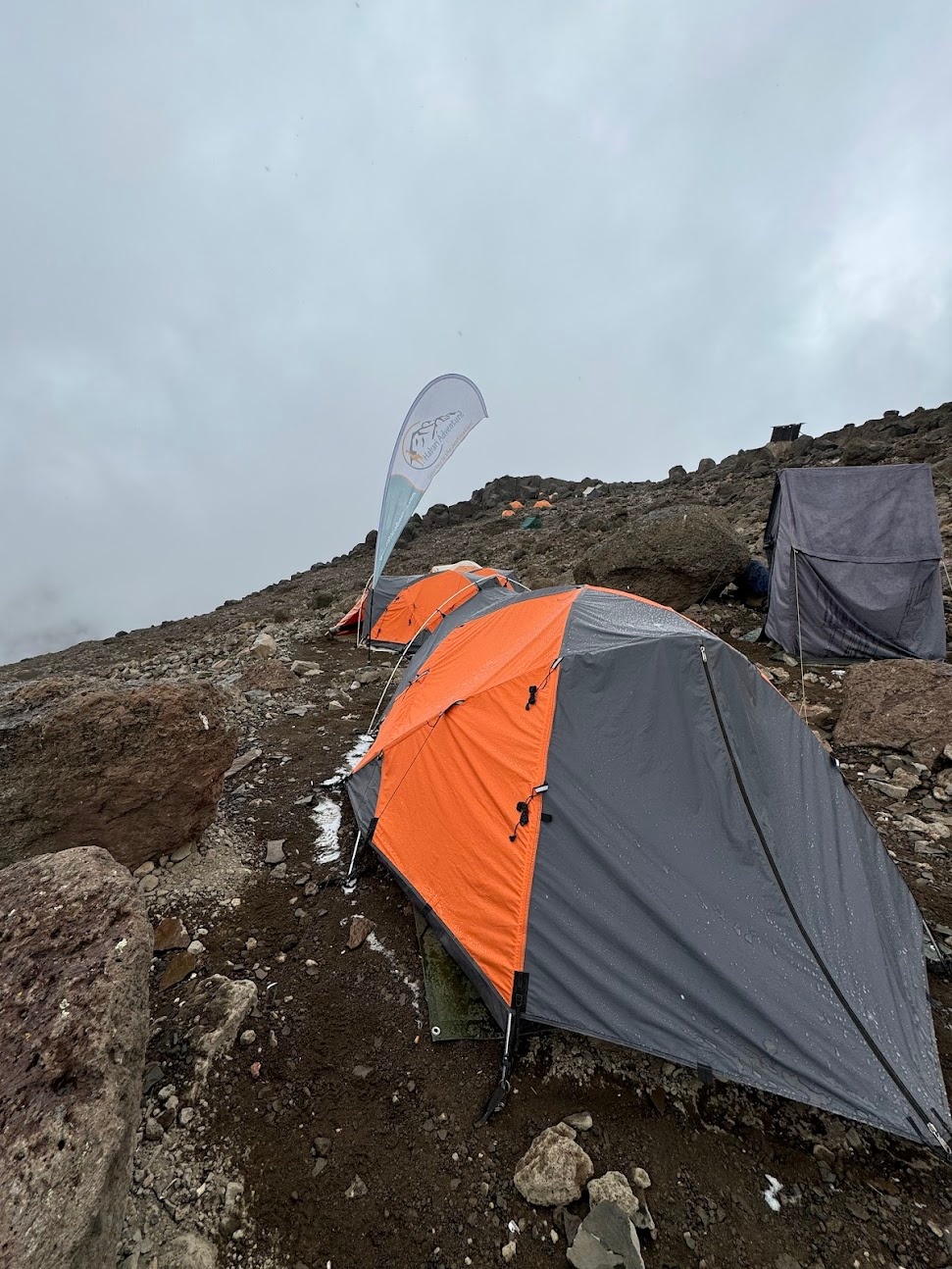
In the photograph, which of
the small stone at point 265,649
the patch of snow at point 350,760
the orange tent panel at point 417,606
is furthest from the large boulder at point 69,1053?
the small stone at point 265,649

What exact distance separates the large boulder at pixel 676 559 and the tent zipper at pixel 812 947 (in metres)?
6.94

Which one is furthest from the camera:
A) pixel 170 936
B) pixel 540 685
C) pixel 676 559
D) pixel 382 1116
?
pixel 676 559

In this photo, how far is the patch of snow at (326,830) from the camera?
4.81m

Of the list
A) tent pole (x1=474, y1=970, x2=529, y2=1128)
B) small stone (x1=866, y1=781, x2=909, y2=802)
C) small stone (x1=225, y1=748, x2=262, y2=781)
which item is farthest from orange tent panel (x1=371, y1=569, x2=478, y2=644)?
tent pole (x1=474, y1=970, x2=529, y2=1128)

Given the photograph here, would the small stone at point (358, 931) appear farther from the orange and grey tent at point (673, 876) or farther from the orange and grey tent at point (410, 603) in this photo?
the orange and grey tent at point (410, 603)

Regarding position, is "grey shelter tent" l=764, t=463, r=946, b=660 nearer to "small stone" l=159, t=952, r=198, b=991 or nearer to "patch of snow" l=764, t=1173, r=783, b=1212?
"patch of snow" l=764, t=1173, r=783, b=1212

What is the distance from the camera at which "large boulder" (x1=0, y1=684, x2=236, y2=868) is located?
3.77m

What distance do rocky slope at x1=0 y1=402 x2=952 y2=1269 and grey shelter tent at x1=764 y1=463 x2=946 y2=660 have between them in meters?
3.44

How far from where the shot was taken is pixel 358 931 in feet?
12.9

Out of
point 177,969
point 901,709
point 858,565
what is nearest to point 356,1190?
point 177,969

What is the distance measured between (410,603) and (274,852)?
7227 millimetres

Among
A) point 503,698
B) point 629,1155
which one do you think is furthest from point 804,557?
point 629,1155

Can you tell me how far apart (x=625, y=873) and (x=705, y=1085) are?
1.12 m

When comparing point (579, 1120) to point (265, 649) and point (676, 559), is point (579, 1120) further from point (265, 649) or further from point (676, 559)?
point (265, 649)
